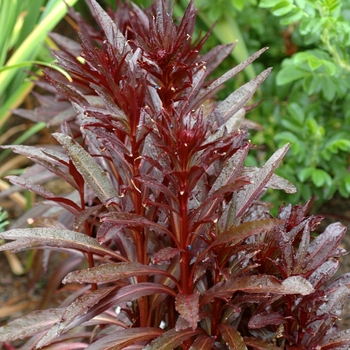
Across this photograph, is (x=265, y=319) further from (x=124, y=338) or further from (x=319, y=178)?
(x=319, y=178)

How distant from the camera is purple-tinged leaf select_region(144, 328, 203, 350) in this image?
894 millimetres

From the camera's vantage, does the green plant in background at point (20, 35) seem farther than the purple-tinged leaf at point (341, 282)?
Yes

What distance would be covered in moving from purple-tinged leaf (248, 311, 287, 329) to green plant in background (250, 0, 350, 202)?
2.44ft

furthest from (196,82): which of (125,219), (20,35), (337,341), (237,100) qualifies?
(20,35)

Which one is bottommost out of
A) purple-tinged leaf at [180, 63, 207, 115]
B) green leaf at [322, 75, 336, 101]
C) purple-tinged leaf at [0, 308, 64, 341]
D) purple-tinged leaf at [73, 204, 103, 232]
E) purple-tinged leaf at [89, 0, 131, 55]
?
green leaf at [322, 75, 336, 101]

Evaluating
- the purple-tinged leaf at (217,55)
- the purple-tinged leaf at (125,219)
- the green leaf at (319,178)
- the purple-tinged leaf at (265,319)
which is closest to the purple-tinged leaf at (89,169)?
the purple-tinged leaf at (125,219)

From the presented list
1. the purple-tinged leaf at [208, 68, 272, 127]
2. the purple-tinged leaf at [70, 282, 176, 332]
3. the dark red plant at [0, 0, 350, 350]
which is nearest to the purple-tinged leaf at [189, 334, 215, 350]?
the dark red plant at [0, 0, 350, 350]

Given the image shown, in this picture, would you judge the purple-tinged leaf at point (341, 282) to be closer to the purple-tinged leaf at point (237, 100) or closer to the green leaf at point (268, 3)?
the purple-tinged leaf at point (237, 100)

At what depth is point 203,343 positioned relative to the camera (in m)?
0.91

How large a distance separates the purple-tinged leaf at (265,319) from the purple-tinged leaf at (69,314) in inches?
10.1

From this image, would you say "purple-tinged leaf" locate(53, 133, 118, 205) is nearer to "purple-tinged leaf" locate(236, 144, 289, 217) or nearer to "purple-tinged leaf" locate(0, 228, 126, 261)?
"purple-tinged leaf" locate(0, 228, 126, 261)

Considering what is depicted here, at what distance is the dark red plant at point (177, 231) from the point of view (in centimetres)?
85

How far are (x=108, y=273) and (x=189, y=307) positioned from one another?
14cm

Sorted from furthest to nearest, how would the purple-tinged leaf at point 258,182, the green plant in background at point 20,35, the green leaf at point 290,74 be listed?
the green plant in background at point 20,35 → the green leaf at point 290,74 → the purple-tinged leaf at point 258,182
